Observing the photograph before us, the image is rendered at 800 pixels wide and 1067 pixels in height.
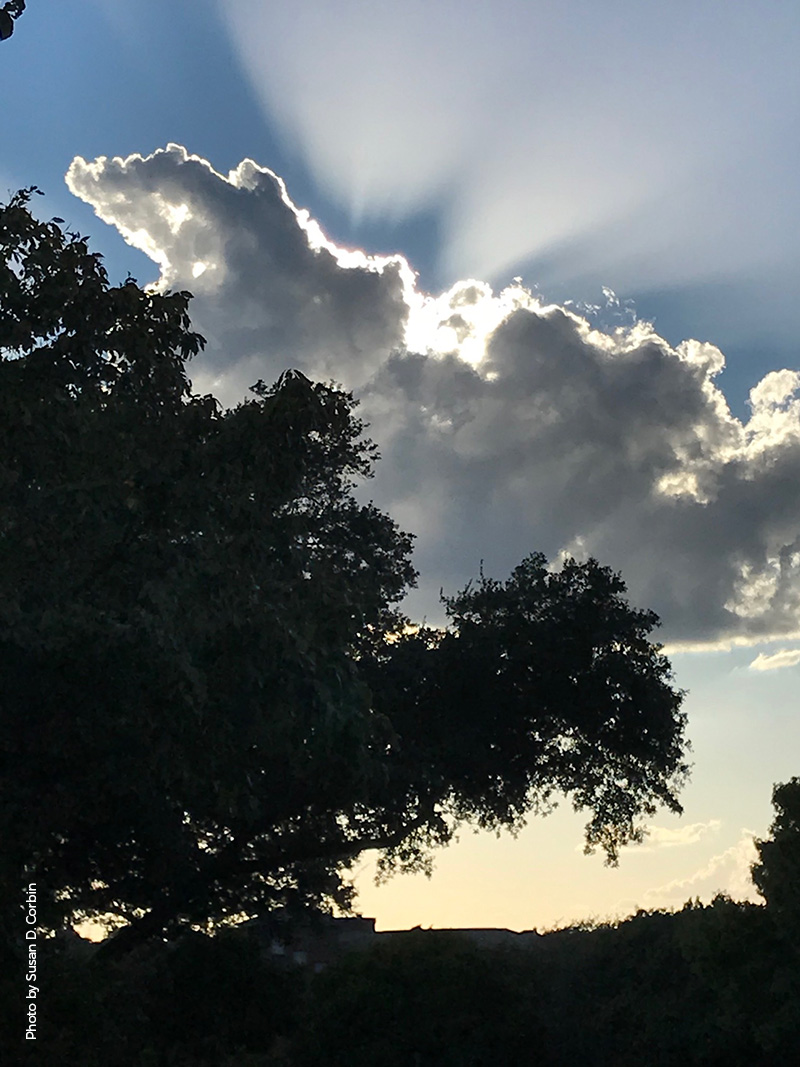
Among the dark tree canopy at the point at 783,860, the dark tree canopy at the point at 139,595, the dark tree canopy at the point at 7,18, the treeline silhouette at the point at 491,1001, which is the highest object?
the dark tree canopy at the point at 7,18

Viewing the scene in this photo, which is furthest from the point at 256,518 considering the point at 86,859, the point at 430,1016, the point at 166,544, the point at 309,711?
the point at 430,1016

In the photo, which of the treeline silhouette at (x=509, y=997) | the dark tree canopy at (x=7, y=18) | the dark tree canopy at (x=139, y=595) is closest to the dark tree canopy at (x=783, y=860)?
the treeline silhouette at (x=509, y=997)

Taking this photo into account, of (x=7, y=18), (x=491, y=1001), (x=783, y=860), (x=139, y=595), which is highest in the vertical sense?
(x=7, y=18)

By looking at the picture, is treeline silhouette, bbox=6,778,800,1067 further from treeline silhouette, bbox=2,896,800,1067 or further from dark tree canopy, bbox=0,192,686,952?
dark tree canopy, bbox=0,192,686,952

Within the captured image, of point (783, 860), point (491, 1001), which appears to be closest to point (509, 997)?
point (491, 1001)

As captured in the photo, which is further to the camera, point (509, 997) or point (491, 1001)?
point (509, 997)

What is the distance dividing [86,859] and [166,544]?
28.7 feet

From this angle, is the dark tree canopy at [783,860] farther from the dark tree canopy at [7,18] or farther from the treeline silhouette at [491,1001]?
the dark tree canopy at [7,18]

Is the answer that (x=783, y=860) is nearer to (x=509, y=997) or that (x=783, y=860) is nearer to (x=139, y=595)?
(x=509, y=997)

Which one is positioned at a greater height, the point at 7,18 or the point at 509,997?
the point at 7,18

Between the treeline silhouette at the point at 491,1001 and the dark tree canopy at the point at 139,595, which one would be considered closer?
the dark tree canopy at the point at 139,595

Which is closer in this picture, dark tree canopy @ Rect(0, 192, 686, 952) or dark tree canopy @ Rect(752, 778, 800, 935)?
dark tree canopy @ Rect(0, 192, 686, 952)

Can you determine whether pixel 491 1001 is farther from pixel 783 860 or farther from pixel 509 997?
pixel 783 860

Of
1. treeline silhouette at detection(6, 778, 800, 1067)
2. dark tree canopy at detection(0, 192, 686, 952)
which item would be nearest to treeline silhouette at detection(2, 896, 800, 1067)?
treeline silhouette at detection(6, 778, 800, 1067)
